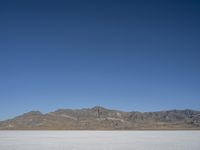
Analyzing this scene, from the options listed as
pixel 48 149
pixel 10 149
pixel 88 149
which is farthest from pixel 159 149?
pixel 10 149

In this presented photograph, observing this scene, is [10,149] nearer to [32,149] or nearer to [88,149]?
[32,149]

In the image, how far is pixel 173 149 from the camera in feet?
95.4

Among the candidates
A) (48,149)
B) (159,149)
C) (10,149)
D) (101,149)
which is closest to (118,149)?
(101,149)

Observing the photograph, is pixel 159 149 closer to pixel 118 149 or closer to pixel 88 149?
pixel 118 149

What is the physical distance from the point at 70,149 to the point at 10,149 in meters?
5.26

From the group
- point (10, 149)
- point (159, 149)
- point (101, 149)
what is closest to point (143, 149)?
point (159, 149)

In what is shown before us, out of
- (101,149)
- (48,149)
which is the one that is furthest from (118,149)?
(48,149)

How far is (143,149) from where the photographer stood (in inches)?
1148

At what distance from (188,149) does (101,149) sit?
7.75 m

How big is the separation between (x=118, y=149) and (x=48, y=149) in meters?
6.24

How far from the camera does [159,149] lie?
28922 millimetres

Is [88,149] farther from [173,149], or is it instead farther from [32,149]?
[173,149]

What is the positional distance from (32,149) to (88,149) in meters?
5.11

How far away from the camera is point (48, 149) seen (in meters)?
29.0
